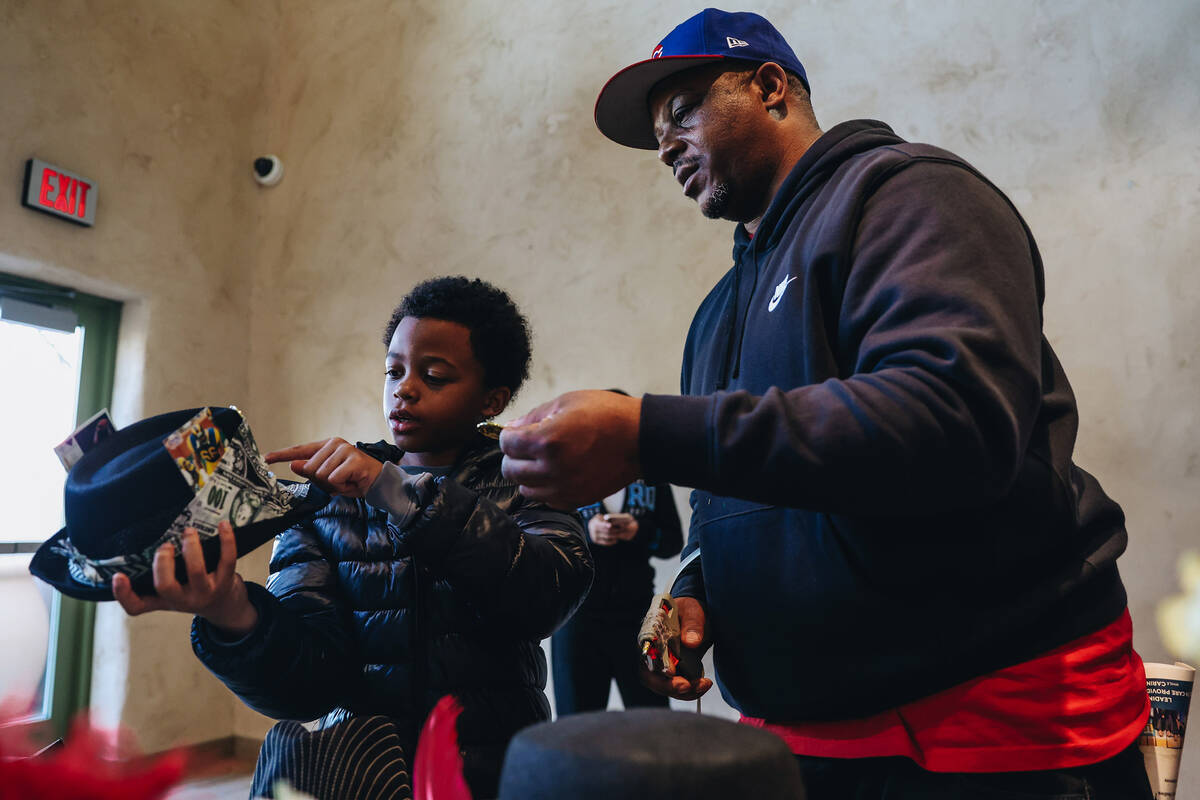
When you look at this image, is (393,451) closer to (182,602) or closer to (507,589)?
(507,589)

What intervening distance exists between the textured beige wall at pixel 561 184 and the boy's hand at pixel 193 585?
2518mm

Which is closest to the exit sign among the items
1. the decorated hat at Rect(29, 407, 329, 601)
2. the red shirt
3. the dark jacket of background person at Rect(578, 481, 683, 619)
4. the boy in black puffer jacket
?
the dark jacket of background person at Rect(578, 481, 683, 619)

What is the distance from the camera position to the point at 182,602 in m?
0.89

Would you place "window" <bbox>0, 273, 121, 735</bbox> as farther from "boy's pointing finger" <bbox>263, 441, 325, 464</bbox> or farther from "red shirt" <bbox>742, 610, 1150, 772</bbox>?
"red shirt" <bbox>742, 610, 1150, 772</bbox>

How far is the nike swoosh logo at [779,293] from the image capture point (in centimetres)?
87

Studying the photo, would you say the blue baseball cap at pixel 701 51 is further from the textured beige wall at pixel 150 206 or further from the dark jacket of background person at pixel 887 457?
the textured beige wall at pixel 150 206

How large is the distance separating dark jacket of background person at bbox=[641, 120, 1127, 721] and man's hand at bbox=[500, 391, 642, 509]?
20 mm

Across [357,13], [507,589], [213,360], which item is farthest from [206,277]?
[507,589]

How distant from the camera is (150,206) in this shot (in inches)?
156

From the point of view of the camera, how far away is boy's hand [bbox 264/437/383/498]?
107cm

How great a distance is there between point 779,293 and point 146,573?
71 cm

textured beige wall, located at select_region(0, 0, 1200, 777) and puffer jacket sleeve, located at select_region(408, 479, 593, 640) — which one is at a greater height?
textured beige wall, located at select_region(0, 0, 1200, 777)

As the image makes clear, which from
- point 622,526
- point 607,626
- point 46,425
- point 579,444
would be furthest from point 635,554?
point 46,425

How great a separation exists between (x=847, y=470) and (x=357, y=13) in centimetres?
464
